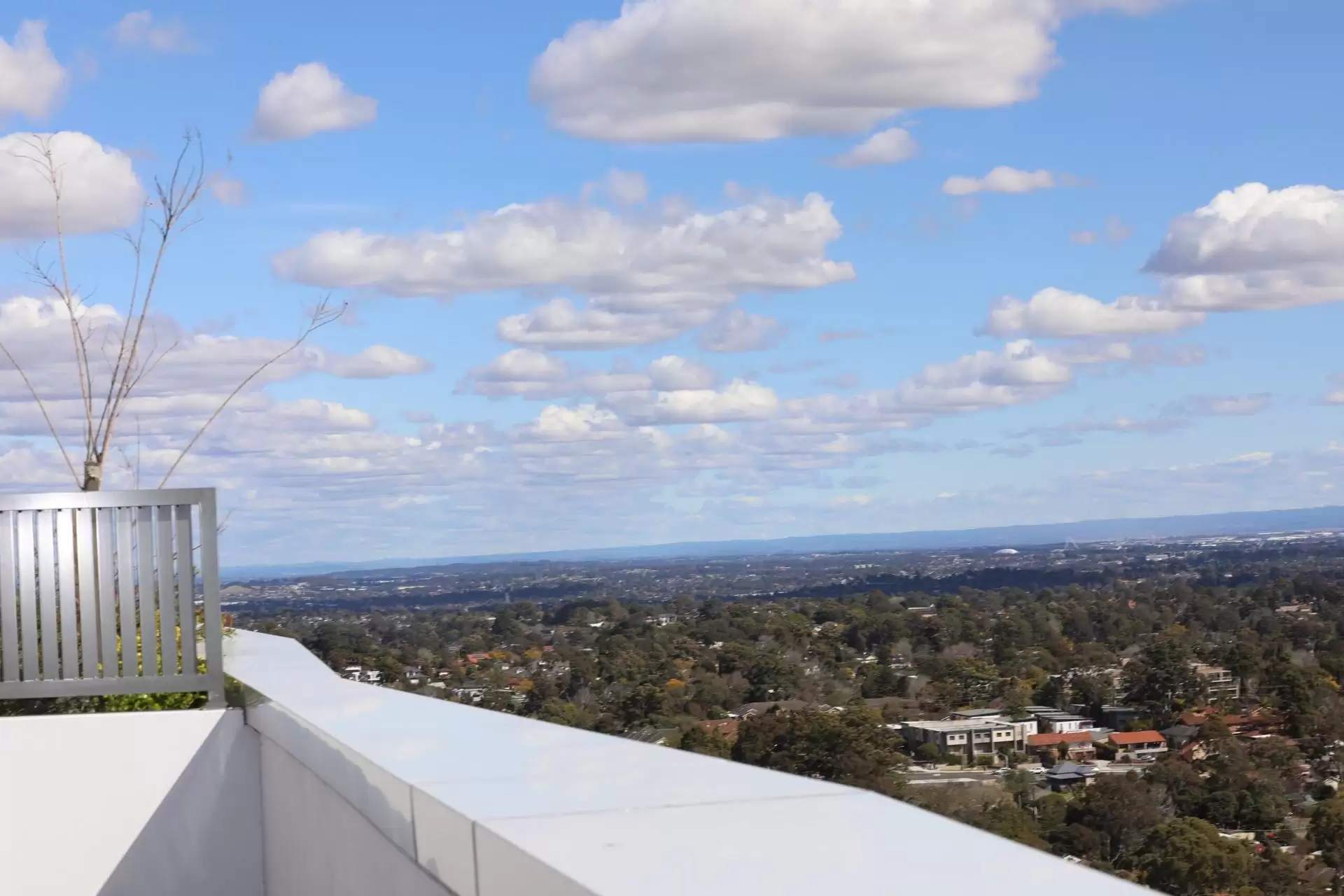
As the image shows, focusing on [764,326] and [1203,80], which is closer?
[764,326]

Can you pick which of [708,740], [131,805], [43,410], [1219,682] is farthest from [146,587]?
[1219,682]

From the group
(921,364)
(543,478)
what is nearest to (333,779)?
(543,478)

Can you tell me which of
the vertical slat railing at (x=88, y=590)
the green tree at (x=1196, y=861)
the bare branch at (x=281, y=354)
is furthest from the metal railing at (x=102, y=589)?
the green tree at (x=1196, y=861)

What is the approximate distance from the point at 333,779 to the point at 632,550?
4410 inches

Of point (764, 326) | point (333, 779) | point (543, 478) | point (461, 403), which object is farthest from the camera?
point (764, 326)

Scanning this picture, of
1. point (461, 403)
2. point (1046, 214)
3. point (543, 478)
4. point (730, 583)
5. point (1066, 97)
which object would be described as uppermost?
point (1066, 97)

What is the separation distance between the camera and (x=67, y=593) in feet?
13.5

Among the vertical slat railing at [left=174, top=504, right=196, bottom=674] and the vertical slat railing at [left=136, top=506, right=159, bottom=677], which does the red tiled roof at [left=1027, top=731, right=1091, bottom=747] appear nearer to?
the vertical slat railing at [left=174, top=504, right=196, bottom=674]

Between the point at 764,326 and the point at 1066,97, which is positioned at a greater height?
A: the point at 1066,97

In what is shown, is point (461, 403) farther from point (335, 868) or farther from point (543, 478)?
point (335, 868)

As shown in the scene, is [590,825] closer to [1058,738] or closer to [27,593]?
[27,593]

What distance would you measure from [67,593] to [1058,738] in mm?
23386

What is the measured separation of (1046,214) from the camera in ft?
183

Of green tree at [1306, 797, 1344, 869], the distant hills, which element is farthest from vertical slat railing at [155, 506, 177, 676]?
the distant hills
